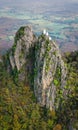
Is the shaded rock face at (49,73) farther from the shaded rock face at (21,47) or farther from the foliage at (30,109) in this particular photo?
the shaded rock face at (21,47)

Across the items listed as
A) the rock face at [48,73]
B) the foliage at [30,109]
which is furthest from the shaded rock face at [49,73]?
the foliage at [30,109]

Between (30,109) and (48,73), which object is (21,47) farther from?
(30,109)

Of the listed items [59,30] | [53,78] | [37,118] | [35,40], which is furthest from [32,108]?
[59,30]

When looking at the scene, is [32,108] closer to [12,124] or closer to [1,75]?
[12,124]

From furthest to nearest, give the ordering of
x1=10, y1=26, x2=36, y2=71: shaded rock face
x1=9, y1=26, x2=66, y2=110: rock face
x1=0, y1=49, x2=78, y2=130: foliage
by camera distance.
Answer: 1. x1=10, y1=26, x2=36, y2=71: shaded rock face
2. x1=9, y1=26, x2=66, y2=110: rock face
3. x1=0, y1=49, x2=78, y2=130: foliage

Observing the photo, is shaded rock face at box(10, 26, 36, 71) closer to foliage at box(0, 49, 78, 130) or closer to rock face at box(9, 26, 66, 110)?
rock face at box(9, 26, 66, 110)

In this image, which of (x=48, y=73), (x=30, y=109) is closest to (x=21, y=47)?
(x=48, y=73)

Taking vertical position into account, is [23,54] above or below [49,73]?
above

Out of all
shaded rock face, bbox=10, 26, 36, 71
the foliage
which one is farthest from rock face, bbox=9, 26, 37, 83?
the foliage
